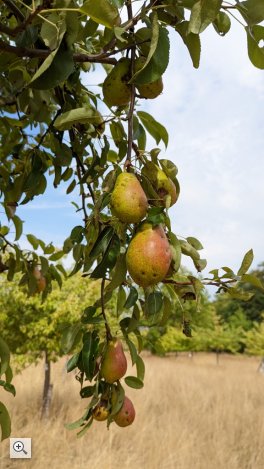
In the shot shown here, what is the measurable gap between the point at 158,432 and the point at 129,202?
20.1 feet

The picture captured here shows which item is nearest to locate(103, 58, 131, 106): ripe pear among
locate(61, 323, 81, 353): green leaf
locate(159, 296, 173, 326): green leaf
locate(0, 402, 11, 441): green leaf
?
locate(159, 296, 173, 326): green leaf

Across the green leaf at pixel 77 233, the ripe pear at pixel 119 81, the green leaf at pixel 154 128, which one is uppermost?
the green leaf at pixel 154 128

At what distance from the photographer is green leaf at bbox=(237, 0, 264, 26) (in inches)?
34.0

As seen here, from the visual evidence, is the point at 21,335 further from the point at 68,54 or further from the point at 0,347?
the point at 68,54

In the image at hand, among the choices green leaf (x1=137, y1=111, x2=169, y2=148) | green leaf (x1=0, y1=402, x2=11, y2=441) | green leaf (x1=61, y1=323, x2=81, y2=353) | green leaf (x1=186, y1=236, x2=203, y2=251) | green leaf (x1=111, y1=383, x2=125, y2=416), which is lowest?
green leaf (x1=0, y1=402, x2=11, y2=441)

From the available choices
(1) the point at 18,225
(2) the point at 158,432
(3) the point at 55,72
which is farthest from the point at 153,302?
(2) the point at 158,432

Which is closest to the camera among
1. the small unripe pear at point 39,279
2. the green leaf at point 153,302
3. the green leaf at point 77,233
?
the green leaf at point 153,302

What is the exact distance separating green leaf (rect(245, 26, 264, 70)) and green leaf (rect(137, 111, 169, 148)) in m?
0.41

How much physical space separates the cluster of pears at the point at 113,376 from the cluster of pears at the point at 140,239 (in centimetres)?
46

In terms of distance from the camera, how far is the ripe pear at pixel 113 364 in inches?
47.7

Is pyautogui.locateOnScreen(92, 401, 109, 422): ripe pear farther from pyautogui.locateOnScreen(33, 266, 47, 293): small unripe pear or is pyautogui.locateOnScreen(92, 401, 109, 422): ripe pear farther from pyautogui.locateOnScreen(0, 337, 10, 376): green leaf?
pyautogui.locateOnScreen(33, 266, 47, 293): small unripe pear

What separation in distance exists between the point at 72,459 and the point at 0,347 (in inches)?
184

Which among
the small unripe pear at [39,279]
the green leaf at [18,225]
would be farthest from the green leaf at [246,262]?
the small unripe pear at [39,279]

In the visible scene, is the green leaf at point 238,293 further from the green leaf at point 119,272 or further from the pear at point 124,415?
the pear at point 124,415
